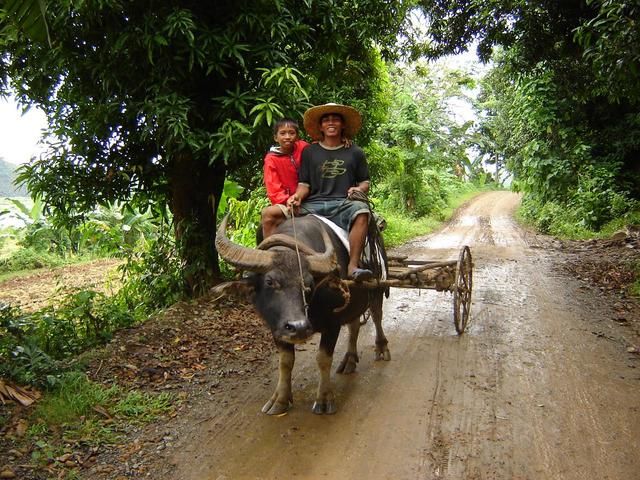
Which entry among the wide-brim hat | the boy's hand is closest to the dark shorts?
the boy's hand

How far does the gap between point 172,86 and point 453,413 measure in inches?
172

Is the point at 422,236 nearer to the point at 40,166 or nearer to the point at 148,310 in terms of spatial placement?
the point at 148,310

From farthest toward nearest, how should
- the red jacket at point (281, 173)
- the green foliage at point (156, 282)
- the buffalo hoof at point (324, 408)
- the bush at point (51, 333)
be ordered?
the green foliage at point (156, 282), the red jacket at point (281, 173), the bush at point (51, 333), the buffalo hoof at point (324, 408)

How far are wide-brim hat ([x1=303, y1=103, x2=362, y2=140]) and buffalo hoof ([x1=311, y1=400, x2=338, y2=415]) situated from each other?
2.58 meters

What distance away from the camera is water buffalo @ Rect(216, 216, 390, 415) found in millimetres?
3566

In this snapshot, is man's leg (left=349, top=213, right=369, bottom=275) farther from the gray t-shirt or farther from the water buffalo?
the gray t-shirt

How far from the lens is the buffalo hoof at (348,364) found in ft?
16.7

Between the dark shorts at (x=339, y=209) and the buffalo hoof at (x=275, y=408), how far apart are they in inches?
65.7

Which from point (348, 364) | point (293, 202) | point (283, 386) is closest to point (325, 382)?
point (283, 386)

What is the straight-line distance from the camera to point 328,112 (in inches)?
189

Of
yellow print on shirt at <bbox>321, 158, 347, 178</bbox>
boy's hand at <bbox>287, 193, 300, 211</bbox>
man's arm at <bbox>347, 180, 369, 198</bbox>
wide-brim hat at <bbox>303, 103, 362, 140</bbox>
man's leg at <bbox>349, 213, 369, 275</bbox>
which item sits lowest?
man's leg at <bbox>349, 213, 369, 275</bbox>

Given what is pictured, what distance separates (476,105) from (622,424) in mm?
34129

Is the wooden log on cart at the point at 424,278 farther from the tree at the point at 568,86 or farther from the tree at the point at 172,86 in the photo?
the tree at the point at 568,86

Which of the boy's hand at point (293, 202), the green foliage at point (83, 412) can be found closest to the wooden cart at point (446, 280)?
the boy's hand at point (293, 202)
